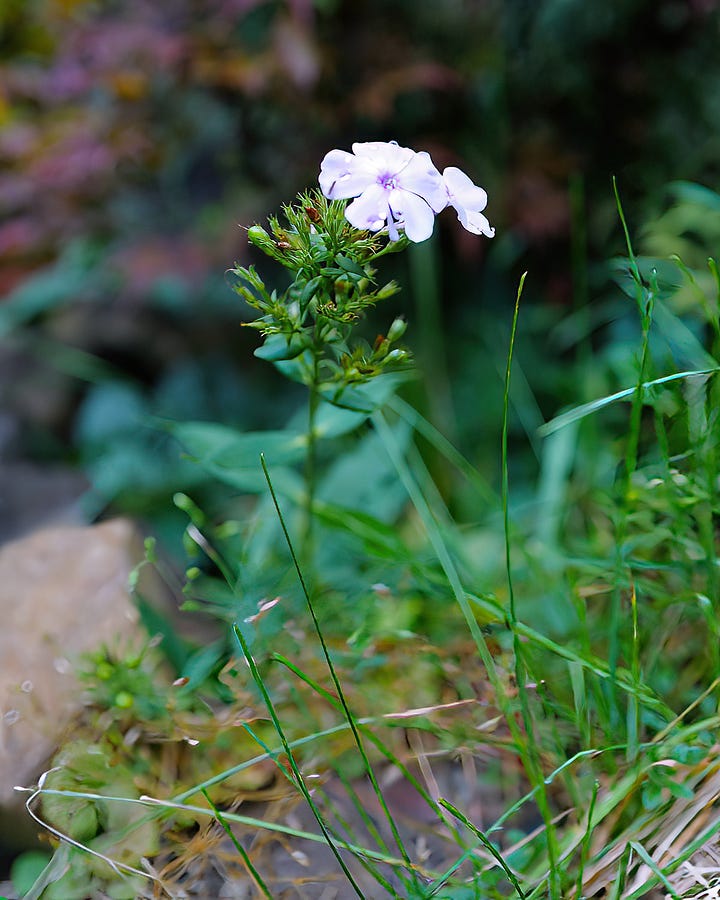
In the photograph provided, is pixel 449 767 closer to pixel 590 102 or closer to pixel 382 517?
pixel 382 517

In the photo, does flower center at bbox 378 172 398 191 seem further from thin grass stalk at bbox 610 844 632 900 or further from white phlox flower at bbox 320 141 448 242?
thin grass stalk at bbox 610 844 632 900

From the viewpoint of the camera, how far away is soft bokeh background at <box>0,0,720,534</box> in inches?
58.7

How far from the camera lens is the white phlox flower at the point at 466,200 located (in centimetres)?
67

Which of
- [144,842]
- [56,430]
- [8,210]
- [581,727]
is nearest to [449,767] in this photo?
[581,727]

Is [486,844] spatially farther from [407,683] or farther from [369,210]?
[369,210]

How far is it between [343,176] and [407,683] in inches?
21.1

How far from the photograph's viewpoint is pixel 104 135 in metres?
1.58

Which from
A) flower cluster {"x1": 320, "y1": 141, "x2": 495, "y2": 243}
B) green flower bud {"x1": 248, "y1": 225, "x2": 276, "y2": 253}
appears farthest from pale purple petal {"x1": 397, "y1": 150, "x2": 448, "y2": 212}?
green flower bud {"x1": 248, "y1": 225, "x2": 276, "y2": 253}

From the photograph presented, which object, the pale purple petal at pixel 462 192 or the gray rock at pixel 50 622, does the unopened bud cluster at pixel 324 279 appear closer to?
the pale purple petal at pixel 462 192

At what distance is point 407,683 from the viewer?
88cm

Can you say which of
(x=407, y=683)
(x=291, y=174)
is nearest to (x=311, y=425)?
(x=407, y=683)

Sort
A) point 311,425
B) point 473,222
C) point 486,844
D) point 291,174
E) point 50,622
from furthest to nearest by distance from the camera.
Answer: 1. point 291,174
2. point 50,622
3. point 311,425
4. point 473,222
5. point 486,844

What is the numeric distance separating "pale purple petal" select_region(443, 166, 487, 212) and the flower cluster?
0.05 feet

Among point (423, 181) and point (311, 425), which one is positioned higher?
point (423, 181)
